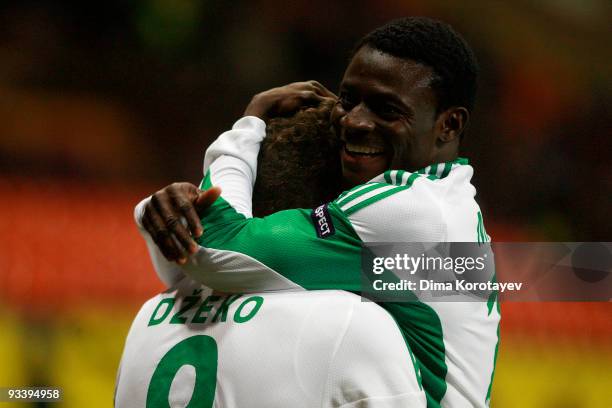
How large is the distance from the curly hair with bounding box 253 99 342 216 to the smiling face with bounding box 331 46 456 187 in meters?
0.05

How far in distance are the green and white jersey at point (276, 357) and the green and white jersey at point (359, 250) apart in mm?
30

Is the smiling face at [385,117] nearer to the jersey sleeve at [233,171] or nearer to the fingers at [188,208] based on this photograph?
the jersey sleeve at [233,171]

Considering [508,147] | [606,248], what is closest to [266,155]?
[606,248]

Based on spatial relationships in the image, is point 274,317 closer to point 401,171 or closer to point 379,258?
point 379,258

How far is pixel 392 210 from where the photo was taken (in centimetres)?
98

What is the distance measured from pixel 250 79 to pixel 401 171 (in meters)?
1.88

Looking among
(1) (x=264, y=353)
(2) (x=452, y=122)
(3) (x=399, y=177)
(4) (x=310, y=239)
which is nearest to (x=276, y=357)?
(1) (x=264, y=353)

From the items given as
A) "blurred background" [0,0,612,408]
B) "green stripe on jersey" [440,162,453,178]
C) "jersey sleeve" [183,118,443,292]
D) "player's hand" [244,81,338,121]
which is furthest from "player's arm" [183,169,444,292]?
"blurred background" [0,0,612,408]

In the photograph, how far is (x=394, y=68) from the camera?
1073mm

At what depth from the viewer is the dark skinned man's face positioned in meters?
1.08

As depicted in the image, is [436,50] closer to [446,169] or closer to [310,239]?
[446,169]

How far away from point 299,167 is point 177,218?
0.76ft

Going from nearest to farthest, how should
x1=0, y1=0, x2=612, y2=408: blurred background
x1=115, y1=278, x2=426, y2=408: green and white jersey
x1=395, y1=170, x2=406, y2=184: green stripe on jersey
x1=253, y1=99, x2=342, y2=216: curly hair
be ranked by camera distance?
x1=115, y1=278, x2=426, y2=408: green and white jersey
x1=395, y1=170, x2=406, y2=184: green stripe on jersey
x1=253, y1=99, x2=342, y2=216: curly hair
x1=0, y1=0, x2=612, y2=408: blurred background

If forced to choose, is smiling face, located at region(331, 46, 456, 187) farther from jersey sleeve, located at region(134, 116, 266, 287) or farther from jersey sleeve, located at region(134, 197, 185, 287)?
jersey sleeve, located at region(134, 197, 185, 287)
